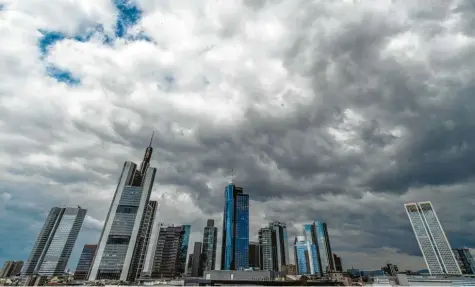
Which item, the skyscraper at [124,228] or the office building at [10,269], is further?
the office building at [10,269]

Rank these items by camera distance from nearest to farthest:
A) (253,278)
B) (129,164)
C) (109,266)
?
(253,278), (109,266), (129,164)

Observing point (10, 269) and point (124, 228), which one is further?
point (10, 269)

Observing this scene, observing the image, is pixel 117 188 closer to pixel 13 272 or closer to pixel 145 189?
pixel 145 189

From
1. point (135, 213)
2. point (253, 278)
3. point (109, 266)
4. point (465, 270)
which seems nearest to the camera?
point (253, 278)

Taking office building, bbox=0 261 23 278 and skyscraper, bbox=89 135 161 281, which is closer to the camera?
skyscraper, bbox=89 135 161 281

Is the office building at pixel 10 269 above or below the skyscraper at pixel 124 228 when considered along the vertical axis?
below

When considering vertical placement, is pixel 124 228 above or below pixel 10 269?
above

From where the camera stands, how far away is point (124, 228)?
534 ft

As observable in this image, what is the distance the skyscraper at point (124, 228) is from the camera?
15238cm

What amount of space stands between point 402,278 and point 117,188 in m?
175

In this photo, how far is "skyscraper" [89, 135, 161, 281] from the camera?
152375mm

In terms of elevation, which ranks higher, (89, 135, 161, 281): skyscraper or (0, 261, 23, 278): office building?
(89, 135, 161, 281): skyscraper

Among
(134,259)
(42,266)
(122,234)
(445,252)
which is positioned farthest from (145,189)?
(445,252)

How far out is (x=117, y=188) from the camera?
176 m
